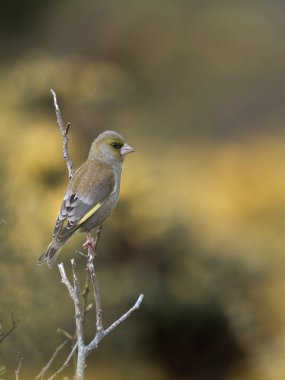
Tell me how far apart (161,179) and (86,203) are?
257 inches

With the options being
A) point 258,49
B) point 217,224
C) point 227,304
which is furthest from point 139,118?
point 227,304

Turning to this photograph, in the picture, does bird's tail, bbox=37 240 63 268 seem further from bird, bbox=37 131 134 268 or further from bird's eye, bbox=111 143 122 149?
bird's eye, bbox=111 143 122 149

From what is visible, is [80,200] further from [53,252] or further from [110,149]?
[110,149]

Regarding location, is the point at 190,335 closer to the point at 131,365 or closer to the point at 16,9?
the point at 131,365

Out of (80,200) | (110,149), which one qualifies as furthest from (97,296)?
(110,149)

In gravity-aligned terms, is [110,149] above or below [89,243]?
above

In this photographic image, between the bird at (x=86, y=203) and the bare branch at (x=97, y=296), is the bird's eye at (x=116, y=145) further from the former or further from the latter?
the bare branch at (x=97, y=296)

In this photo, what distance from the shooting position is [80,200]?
482 centimetres

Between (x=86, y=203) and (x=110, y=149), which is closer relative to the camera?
(x=86, y=203)

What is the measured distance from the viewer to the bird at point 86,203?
4.77m

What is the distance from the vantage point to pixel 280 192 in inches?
493

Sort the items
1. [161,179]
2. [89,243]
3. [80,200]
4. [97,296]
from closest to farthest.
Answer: [97,296]
[89,243]
[80,200]
[161,179]

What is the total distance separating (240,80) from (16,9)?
179 inches

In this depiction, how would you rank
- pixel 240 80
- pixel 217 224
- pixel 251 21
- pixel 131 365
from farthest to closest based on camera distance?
pixel 251 21, pixel 240 80, pixel 217 224, pixel 131 365
